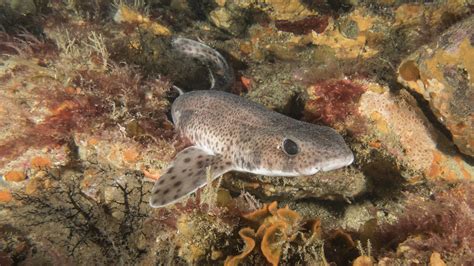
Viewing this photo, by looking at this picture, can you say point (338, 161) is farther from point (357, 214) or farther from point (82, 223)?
point (82, 223)

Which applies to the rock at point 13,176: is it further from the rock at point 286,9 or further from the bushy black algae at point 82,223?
the rock at point 286,9

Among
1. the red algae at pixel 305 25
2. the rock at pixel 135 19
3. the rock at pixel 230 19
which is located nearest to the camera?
the red algae at pixel 305 25

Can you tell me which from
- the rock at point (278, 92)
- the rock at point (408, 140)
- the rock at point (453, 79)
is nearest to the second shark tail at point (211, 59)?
the rock at point (278, 92)

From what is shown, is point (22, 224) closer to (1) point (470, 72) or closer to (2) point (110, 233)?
(2) point (110, 233)

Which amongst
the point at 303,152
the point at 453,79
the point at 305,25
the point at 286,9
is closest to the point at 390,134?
the point at 453,79

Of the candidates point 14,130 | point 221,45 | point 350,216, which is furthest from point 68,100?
point 350,216
